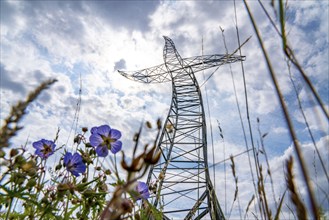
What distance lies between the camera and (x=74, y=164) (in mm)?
1565

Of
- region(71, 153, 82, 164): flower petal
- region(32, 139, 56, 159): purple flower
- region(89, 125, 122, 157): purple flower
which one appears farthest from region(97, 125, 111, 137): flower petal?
region(32, 139, 56, 159): purple flower

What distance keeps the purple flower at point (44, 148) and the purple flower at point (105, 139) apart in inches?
15.3

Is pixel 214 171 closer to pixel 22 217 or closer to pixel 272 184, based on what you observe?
pixel 272 184

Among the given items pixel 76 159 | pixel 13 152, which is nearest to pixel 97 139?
pixel 76 159

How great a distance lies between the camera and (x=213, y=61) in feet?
36.2

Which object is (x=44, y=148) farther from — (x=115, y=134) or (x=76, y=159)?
(x=115, y=134)

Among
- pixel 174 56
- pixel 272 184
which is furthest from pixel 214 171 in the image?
pixel 174 56

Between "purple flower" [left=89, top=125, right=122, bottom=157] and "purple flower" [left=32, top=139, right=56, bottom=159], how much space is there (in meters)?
0.39

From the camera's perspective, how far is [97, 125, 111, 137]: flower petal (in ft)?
4.84

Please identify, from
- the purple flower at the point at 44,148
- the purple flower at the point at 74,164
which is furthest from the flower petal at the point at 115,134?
the purple flower at the point at 44,148

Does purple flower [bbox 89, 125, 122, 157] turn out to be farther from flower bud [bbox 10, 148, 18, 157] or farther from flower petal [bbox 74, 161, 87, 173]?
flower bud [bbox 10, 148, 18, 157]

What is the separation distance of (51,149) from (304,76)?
1498mm

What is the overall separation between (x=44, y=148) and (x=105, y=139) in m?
0.49

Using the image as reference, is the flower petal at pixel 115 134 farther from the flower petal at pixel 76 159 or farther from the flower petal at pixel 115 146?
the flower petal at pixel 76 159
